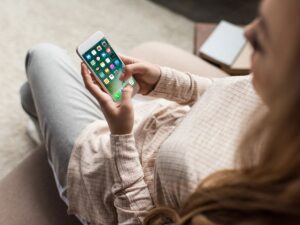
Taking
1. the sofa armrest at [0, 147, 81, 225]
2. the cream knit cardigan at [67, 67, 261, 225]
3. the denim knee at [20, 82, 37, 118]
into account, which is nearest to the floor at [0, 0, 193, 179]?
the denim knee at [20, 82, 37, 118]

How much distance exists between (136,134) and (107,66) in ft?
0.50

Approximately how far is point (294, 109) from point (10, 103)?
1097mm

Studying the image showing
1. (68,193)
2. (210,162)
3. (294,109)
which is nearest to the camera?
(294,109)

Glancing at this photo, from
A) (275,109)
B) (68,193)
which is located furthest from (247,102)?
(68,193)

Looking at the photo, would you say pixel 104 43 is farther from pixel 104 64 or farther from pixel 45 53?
pixel 45 53

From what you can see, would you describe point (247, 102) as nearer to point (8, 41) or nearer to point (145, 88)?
point (145, 88)

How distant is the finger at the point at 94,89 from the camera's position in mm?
745

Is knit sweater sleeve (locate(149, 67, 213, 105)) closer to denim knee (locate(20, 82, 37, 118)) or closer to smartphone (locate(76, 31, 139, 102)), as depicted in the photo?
smartphone (locate(76, 31, 139, 102))

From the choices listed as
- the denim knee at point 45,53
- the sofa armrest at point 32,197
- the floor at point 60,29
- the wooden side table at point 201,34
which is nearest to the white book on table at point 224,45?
the wooden side table at point 201,34

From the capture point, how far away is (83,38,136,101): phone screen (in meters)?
0.80

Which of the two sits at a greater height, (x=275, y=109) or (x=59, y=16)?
(x=275, y=109)

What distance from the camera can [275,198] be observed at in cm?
45

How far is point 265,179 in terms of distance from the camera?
47cm

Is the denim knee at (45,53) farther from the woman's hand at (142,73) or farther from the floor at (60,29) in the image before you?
the floor at (60,29)
